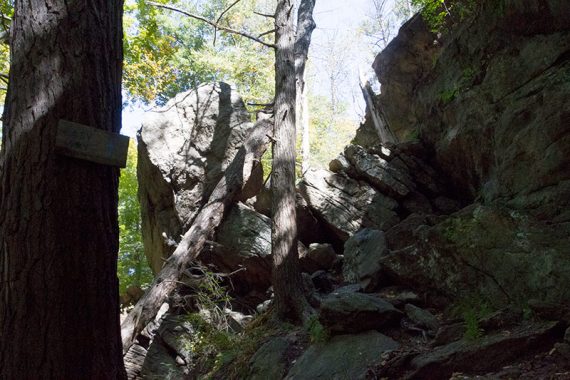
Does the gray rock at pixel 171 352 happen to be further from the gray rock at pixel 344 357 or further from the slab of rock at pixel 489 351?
the slab of rock at pixel 489 351

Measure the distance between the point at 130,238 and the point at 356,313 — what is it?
603 inches

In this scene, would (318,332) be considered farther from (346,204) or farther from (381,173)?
(381,173)

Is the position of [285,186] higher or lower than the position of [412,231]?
higher

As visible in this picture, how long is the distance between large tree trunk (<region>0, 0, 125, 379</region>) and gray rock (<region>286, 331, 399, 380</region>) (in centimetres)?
287

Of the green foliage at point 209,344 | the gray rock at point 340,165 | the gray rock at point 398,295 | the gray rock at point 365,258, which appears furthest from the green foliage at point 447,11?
the green foliage at point 209,344

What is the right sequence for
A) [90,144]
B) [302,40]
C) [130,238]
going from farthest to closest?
[130,238], [302,40], [90,144]

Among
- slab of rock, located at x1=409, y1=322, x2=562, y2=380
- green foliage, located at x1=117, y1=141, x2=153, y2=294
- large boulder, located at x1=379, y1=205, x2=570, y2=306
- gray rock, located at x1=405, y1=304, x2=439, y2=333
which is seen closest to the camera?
slab of rock, located at x1=409, y1=322, x2=562, y2=380

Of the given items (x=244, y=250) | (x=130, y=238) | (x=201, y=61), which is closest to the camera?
(x=244, y=250)

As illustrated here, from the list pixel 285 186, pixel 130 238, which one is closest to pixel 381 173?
pixel 285 186

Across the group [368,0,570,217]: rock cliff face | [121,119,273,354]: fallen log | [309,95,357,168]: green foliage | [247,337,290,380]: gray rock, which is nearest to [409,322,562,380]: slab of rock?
[368,0,570,217]: rock cliff face

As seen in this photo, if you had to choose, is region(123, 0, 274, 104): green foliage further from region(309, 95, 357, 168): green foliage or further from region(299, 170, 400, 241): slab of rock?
region(299, 170, 400, 241): slab of rock

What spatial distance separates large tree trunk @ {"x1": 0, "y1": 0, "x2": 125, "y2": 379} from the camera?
216 cm

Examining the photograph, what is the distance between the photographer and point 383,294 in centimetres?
638

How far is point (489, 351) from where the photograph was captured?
3.88 metres
